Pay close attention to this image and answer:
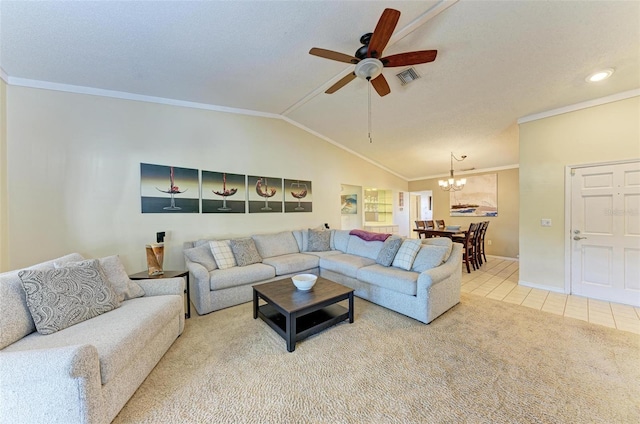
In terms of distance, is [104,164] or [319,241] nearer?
[104,164]

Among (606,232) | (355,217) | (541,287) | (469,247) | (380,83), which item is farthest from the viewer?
(355,217)

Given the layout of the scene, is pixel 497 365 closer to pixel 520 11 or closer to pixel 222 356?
Result: pixel 222 356

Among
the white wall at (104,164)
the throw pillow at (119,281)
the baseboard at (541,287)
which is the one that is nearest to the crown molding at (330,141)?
the white wall at (104,164)

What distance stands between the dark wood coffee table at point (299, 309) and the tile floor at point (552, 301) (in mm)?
2392

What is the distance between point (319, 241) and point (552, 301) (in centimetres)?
355

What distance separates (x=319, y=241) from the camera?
178 inches

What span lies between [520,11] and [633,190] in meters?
2.92

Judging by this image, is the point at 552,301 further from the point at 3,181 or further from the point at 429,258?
the point at 3,181

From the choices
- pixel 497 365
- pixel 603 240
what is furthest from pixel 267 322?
pixel 603 240

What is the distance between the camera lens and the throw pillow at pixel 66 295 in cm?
162

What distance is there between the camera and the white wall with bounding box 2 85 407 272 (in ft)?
8.92

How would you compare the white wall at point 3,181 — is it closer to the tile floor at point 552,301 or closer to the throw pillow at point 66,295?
the throw pillow at point 66,295

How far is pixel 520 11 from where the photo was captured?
81.4 inches

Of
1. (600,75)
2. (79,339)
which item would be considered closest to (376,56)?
(600,75)
